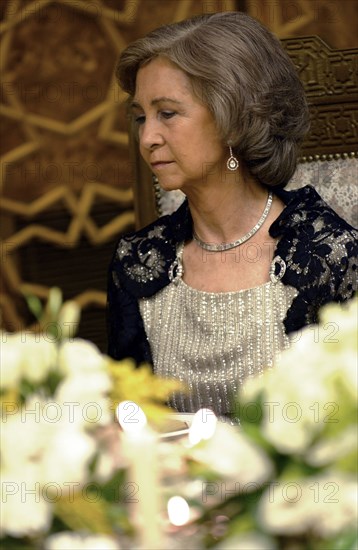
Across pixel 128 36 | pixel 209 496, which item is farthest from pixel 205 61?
pixel 128 36

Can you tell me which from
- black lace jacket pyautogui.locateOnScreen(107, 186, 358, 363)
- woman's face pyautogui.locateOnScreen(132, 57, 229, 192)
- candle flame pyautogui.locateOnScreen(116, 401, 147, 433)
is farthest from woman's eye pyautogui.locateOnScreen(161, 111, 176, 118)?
candle flame pyautogui.locateOnScreen(116, 401, 147, 433)

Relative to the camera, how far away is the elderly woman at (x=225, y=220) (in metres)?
2.09

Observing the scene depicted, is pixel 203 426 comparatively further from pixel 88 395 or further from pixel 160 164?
pixel 160 164

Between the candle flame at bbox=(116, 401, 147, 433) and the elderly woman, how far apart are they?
28.4 inches

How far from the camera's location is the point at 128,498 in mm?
880

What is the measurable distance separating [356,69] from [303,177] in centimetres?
26

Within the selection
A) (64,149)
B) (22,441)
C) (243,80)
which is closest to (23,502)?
(22,441)

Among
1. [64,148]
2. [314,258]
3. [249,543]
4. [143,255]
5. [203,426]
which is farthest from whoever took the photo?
[64,148]

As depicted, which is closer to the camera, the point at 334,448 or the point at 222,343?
the point at 334,448

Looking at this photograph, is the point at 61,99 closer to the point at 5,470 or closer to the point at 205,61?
the point at 205,61

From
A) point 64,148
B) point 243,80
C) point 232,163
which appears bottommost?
point 64,148

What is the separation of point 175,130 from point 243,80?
15 cm

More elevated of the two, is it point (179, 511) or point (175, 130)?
point (175, 130)

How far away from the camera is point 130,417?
1.30 meters
